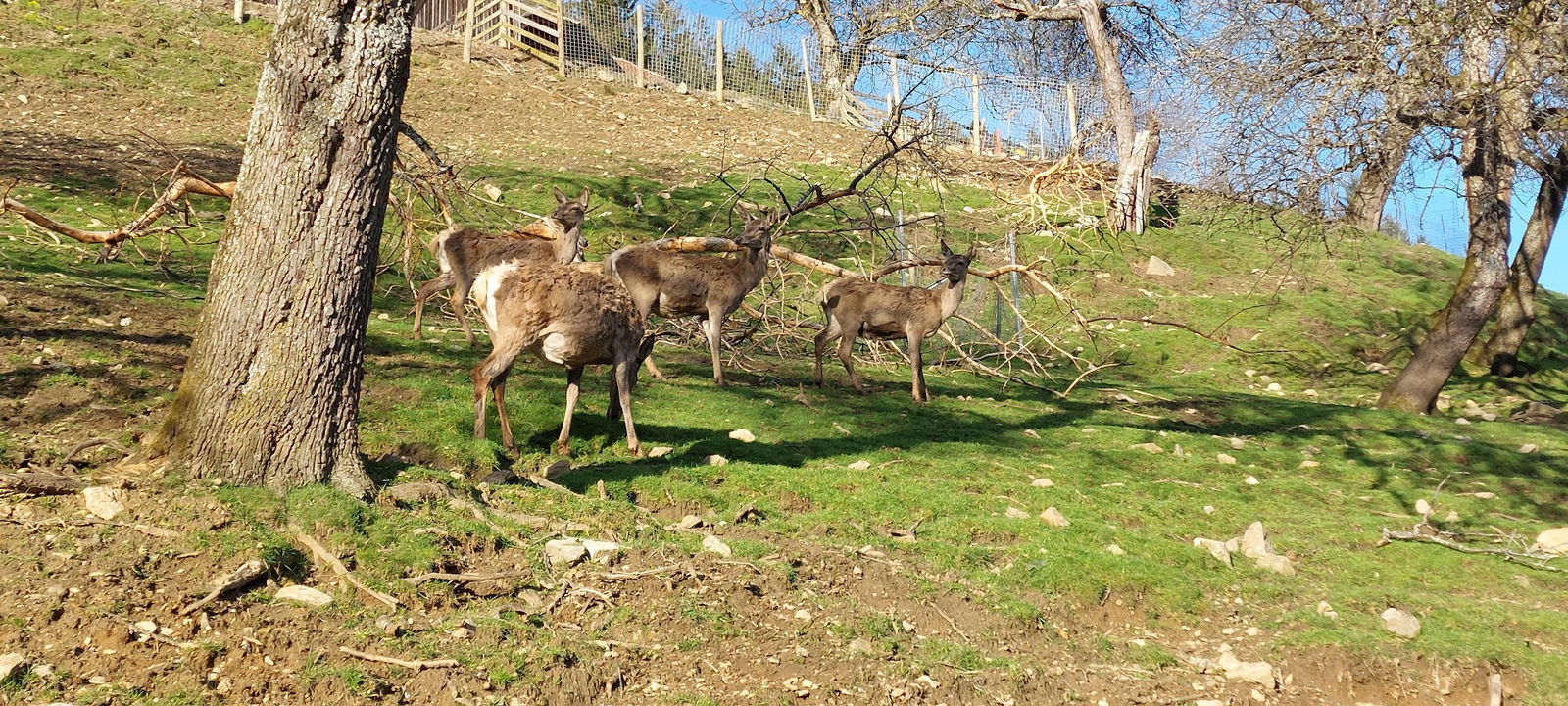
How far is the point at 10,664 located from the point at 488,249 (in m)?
8.38

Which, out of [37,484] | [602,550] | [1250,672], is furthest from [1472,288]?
[37,484]

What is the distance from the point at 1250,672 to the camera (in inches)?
239

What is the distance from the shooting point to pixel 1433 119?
497 inches

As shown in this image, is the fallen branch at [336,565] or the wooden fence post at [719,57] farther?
the wooden fence post at [719,57]

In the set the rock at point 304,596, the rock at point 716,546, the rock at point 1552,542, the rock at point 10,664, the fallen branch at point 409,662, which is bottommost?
the fallen branch at point 409,662

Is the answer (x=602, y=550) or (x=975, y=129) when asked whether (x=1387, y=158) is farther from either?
(x=975, y=129)

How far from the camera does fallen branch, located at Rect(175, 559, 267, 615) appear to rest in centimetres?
468

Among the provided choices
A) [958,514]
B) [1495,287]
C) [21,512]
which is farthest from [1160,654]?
[1495,287]

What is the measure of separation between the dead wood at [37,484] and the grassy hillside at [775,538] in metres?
0.08

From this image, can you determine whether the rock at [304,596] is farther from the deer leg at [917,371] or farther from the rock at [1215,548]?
the deer leg at [917,371]

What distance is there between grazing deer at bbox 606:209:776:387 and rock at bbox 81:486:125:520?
6.45 m

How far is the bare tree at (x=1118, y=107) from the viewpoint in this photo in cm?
2236

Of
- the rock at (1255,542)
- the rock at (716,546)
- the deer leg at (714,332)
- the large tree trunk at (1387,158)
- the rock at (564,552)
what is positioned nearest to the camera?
the rock at (564,552)

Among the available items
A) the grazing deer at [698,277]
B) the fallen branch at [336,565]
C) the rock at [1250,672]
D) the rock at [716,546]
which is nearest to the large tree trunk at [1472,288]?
the grazing deer at [698,277]
